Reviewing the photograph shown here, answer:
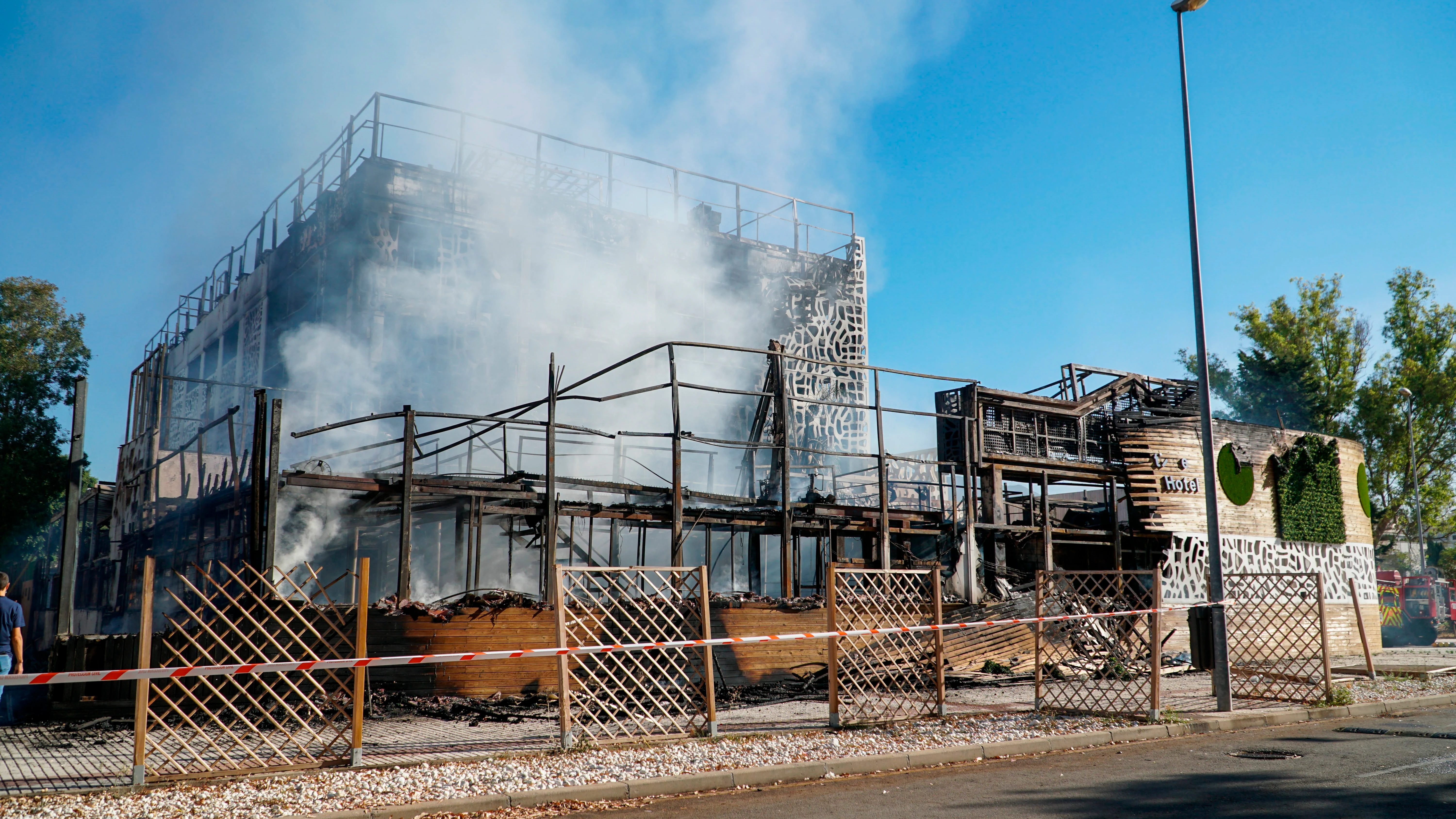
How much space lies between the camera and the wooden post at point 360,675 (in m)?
7.61

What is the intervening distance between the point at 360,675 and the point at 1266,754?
800 centimetres

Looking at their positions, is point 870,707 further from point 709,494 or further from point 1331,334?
point 1331,334

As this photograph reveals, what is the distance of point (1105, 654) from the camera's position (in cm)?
1309

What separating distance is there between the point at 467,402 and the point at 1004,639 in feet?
46.4

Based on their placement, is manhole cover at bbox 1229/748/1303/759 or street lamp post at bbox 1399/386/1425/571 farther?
street lamp post at bbox 1399/386/1425/571

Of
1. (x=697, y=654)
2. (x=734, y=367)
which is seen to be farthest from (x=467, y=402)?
(x=697, y=654)

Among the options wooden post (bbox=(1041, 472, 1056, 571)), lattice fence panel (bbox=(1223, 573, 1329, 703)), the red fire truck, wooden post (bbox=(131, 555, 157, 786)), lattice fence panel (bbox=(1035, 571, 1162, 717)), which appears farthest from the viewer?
the red fire truck

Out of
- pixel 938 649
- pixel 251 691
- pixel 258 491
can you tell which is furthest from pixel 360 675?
pixel 938 649

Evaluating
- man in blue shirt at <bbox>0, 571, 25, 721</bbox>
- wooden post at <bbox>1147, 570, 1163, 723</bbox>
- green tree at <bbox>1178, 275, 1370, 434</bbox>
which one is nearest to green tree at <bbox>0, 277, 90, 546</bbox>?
man in blue shirt at <bbox>0, 571, 25, 721</bbox>

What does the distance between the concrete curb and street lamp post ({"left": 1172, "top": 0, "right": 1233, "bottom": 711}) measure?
0.57 metres

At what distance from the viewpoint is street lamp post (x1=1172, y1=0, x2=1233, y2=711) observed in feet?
36.1

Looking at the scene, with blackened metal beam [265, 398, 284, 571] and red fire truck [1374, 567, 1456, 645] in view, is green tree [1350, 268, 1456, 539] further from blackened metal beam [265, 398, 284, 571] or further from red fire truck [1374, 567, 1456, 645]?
blackened metal beam [265, 398, 284, 571]

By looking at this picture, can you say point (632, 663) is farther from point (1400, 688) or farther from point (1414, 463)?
point (1414, 463)

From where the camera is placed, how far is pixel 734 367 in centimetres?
2898
